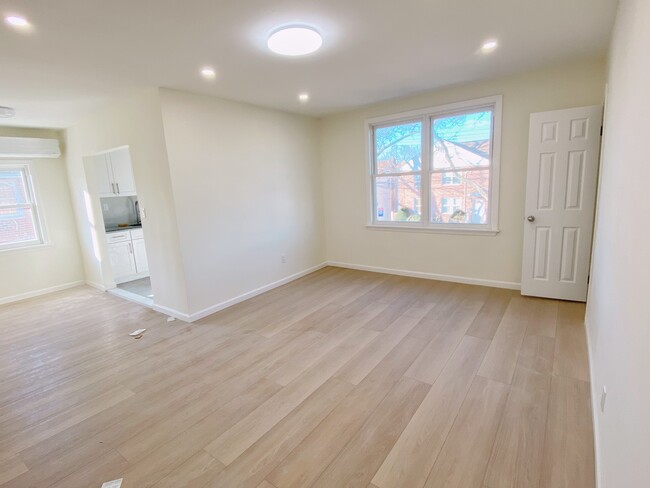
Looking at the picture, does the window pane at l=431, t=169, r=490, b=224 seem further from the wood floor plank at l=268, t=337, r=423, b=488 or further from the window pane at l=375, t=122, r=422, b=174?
the wood floor plank at l=268, t=337, r=423, b=488

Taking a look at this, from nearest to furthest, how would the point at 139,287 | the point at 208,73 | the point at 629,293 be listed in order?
1. the point at 629,293
2. the point at 208,73
3. the point at 139,287

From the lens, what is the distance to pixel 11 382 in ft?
8.69

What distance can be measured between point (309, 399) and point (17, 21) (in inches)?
119

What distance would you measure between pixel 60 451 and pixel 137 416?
16.0 inches

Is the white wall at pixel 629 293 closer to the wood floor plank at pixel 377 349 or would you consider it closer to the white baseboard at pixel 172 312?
the wood floor plank at pixel 377 349

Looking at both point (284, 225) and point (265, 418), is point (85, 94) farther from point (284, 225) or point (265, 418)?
point (265, 418)

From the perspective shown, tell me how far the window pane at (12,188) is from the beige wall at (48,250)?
18 centimetres

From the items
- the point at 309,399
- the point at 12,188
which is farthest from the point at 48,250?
the point at 309,399

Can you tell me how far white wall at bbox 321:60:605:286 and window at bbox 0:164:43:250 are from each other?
4579 mm

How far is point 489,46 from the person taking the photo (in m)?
2.79

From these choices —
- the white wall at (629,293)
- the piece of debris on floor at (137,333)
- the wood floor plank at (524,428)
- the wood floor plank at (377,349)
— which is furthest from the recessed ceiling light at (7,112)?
the wood floor plank at (524,428)

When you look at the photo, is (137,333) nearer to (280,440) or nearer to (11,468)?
(11,468)

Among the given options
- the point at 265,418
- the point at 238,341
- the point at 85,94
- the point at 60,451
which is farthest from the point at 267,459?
the point at 85,94

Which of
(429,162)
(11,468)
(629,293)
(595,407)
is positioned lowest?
(11,468)
